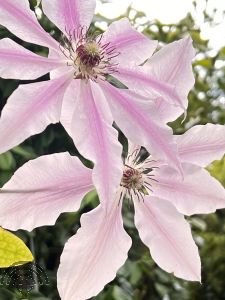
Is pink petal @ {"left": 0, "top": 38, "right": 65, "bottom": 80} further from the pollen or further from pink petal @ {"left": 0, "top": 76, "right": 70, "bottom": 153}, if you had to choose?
the pollen

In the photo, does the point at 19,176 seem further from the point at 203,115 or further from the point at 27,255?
the point at 203,115

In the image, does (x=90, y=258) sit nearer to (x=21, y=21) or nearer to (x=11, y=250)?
(x=11, y=250)

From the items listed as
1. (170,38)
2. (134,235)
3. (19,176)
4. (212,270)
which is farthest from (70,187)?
(212,270)

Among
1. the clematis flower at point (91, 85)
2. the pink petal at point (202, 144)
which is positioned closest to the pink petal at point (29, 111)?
the clematis flower at point (91, 85)

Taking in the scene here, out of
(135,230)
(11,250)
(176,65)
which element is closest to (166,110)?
(176,65)

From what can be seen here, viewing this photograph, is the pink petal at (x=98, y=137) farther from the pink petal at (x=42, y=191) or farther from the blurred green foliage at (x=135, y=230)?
the blurred green foliage at (x=135, y=230)

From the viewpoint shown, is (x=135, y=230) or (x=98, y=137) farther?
(x=135, y=230)

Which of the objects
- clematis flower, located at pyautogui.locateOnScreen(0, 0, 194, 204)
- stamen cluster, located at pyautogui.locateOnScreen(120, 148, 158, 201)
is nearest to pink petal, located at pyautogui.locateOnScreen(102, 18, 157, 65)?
clematis flower, located at pyautogui.locateOnScreen(0, 0, 194, 204)
